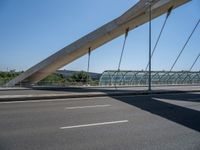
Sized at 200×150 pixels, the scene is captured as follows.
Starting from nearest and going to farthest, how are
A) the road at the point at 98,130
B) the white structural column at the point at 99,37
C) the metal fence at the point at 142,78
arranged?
the road at the point at 98,130, the white structural column at the point at 99,37, the metal fence at the point at 142,78

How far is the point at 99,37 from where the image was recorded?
31359 mm

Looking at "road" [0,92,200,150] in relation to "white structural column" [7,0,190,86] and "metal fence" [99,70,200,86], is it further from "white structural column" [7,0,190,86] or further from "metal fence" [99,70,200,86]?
"white structural column" [7,0,190,86]

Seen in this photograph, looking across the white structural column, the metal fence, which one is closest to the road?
the metal fence

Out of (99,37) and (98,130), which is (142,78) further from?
(98,130)

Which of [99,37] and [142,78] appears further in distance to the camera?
[142,78]

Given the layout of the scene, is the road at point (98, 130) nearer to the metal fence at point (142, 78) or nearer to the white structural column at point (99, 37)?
the metal fence at point (142, 78)

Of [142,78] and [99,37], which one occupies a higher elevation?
[99,37]

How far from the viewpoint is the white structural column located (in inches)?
1153

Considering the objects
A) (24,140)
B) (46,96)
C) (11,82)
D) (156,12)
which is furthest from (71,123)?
(11,82)

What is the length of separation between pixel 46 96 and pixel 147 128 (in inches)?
317

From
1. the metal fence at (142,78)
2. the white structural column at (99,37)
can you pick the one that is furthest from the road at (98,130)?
the white structural column at (99,37)

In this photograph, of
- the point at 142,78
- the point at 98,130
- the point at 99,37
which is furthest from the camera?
the point at 142,78

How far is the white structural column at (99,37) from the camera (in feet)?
96.1

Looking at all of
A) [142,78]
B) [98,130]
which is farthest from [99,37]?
[98,130]
